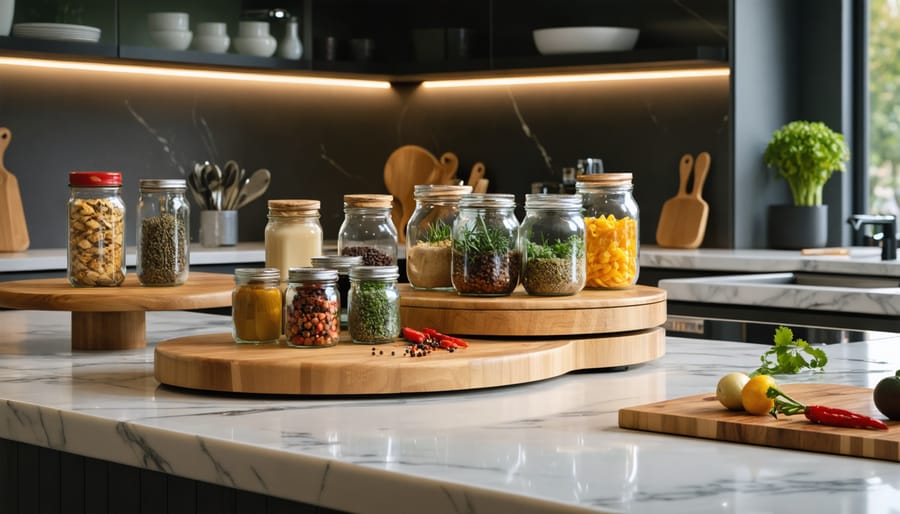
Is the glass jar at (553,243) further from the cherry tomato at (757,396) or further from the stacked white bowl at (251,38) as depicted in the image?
the stacked white bowl at (251,38)

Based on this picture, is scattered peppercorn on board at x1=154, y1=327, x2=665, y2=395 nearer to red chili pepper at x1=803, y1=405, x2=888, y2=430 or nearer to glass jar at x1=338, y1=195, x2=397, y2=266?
glass jar at x1=338, y1=195, x2=397, y2=266

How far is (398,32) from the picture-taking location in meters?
5.51

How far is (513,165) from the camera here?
5.26 m

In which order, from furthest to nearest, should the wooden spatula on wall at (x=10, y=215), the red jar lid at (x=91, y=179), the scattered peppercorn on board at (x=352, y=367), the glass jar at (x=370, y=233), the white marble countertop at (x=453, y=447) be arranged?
the wooden spatula on wall at (x=10, y=215) < the red jar lid at (x=91, y=179) < the glass jar at (x=370, y=233) < the scattered peppercorn on board at (x=352, y=367) < the white marble countertop at (x=453, y=447)

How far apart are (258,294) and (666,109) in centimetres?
330

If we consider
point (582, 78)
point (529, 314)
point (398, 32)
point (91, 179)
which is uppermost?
point (398, 32)

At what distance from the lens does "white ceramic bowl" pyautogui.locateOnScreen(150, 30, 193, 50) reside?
14.8ft

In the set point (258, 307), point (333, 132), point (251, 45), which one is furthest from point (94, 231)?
point (333, 132)

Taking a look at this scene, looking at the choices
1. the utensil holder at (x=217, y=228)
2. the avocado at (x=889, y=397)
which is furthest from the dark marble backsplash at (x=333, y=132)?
the avocado at (x=889, y=397)

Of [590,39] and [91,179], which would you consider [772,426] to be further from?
[590,39]

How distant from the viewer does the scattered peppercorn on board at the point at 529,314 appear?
1.78 metres

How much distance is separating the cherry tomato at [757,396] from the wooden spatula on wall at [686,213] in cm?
323

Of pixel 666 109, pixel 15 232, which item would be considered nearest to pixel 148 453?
pixel 15 232

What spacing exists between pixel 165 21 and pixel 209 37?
0.66ft
